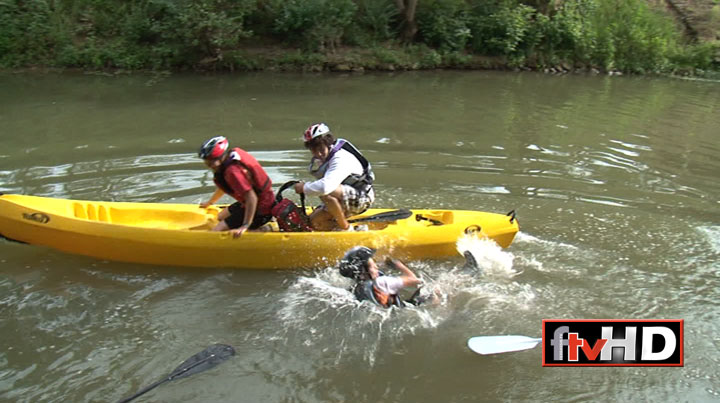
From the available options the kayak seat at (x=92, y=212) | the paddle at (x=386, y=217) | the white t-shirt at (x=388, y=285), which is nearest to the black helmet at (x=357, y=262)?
the white t-shirt at (x=388, y=285)

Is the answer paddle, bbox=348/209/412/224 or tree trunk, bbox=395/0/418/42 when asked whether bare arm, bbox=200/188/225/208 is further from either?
tree trunk, bbox=395/0/418/42

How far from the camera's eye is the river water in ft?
12.1

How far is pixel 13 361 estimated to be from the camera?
3795 millimetres

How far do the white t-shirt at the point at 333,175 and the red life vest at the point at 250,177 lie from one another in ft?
1.38

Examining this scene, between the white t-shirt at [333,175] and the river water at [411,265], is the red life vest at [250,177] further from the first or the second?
the river water at [411,265]

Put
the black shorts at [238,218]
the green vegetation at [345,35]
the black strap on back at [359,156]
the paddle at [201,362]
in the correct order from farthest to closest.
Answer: the green vegetation at [345,35]
the black shorts at [238,218]
the black strap on back at [359,156]
the paddle at [201,362]

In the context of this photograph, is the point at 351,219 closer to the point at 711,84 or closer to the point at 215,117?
the point at 215,117

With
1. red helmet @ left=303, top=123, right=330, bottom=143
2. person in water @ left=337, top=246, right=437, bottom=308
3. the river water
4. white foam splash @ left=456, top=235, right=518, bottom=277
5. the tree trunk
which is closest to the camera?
the river water

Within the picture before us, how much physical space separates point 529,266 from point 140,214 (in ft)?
12.4

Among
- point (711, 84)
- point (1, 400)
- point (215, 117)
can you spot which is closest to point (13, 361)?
point (1, 400)

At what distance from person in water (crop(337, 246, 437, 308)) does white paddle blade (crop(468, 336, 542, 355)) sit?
691 mm

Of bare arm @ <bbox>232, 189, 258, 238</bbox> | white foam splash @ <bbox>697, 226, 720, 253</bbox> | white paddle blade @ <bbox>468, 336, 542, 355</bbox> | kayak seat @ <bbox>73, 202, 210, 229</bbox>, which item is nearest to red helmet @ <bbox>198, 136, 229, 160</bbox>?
bare arm @ <bbox>232, 189, 258, 238</bbox>

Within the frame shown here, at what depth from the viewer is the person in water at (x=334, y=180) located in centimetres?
473

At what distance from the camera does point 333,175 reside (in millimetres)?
4754
